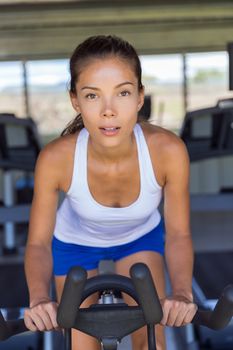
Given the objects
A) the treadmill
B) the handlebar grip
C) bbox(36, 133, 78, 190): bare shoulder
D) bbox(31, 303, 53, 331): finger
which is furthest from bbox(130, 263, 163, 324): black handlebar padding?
the treadmill

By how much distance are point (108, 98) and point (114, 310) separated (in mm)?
435

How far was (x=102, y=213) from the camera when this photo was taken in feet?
4.97

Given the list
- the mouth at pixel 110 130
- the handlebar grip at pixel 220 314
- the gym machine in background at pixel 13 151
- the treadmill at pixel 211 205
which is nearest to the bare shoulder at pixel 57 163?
the mouth at pixel 110 130

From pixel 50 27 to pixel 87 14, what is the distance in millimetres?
758

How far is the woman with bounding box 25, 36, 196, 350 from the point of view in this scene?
1.25m

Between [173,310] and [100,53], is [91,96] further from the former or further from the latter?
[173,310]

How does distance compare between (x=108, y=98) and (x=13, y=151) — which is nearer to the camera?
(x=108, y=98)

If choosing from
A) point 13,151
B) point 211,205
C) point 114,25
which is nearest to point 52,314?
point 211,205

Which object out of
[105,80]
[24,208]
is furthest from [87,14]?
[105,80]

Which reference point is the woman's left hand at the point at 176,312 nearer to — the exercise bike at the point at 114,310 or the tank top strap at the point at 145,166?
the exercise bike at the point at 114,310

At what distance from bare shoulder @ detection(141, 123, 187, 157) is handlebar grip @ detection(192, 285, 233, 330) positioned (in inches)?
18.4

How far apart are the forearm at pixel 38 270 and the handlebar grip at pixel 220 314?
354 mm

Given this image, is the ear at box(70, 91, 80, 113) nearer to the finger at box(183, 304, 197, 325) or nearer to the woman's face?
the woman's face

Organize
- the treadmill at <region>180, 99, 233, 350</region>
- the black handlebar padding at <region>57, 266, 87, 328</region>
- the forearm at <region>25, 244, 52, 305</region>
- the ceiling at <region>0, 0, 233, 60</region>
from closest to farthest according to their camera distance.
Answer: the black handlebar padding at <region>57, 266, 87, 328</region>, the forearm at <region>25, 244, 52, 305</region>, the treadmill at <region>180, 99, 233, 350</region>, the ceiling at <region>0, 0, 233, 60</region>
